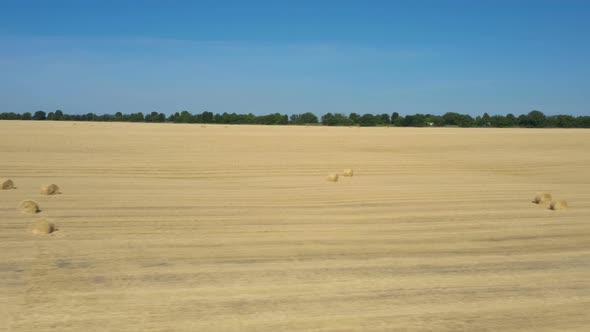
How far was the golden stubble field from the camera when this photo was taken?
10.3 feet

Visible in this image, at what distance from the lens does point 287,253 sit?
14.3ft

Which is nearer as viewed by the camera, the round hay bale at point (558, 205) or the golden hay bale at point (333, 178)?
the round hay bale at point (558, 205)

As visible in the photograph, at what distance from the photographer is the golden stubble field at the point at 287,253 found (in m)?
3.14

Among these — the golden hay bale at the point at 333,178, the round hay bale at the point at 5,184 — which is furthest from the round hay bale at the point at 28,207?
the golden hay bale at the point at 333,178

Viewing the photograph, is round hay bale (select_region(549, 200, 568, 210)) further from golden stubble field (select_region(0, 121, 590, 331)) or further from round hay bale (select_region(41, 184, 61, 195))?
round hay bale (select_region(41, 184, 61, 195))

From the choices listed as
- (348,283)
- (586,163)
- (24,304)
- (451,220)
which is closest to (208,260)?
(348,283)

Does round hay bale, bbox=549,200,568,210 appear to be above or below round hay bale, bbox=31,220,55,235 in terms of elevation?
below

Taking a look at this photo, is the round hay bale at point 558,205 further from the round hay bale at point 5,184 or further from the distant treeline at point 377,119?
the distant treeline at point 377,119

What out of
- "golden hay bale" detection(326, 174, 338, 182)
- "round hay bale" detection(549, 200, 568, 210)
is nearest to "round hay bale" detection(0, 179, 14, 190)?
"golden hay bale" detection(326, 174, 338, 182)

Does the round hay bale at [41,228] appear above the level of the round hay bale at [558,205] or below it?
above

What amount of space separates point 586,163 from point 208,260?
9.88m

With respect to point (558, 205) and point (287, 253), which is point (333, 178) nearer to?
point (558, 205)

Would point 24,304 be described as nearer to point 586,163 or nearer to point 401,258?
point 401,258

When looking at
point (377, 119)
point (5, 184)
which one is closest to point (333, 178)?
point (5, 184)
